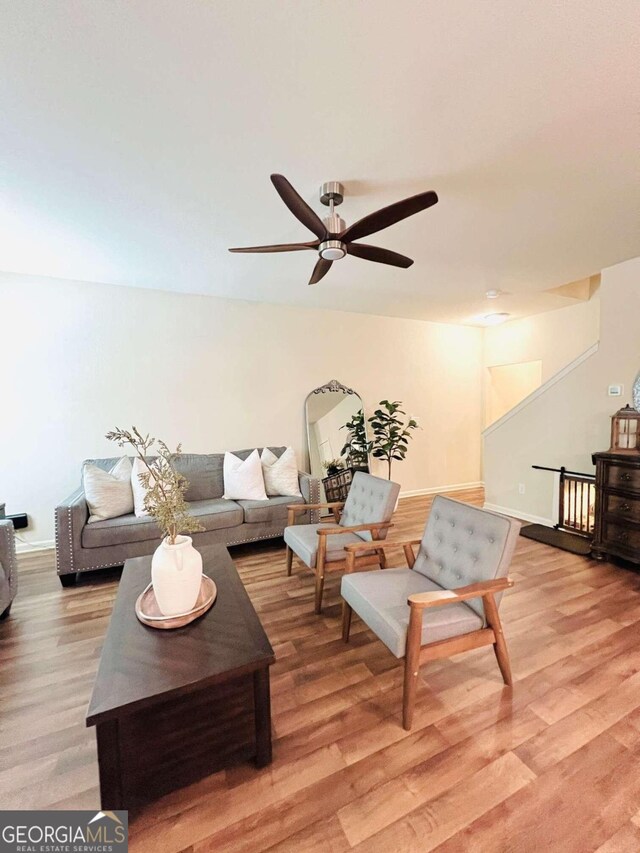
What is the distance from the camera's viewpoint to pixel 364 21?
4.12 ft

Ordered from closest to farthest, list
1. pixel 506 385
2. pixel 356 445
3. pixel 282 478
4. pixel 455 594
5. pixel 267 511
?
1. pixel 455 594
2. pixel 267 511
3. pixel 282 478
4. pixel 356 445
5. pixel 506 385

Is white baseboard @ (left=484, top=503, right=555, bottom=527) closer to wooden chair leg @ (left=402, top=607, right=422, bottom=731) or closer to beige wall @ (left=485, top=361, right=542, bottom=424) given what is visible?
beige wall @ (left=485, top=361, right=542, bottom=424)

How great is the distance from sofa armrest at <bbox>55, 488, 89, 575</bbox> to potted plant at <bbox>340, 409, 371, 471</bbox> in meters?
3.12

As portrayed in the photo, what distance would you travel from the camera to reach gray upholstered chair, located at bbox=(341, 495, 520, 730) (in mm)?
1534

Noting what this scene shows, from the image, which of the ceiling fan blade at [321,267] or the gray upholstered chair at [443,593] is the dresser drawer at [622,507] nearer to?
the gray upholstered chair at [443,593]

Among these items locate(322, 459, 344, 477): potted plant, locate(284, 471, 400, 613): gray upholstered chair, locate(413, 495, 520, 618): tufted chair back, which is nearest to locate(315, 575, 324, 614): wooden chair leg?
locate(284, 471, 400, 613): gray upholstered chair

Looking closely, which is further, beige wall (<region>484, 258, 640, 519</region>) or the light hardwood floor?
beige wall (<region>484, 258, 640, 519</region>)

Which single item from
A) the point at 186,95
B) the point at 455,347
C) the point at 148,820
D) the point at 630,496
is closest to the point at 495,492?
the point at 630,496

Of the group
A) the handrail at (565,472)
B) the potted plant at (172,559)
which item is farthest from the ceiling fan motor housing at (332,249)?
the handrail at (565,472)

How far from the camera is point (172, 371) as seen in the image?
407cm

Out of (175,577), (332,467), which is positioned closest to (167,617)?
(175,577)

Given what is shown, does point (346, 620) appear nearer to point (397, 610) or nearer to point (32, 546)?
point (397, 610)

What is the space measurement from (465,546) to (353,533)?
0.93 m

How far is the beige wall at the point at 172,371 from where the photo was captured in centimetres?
351
